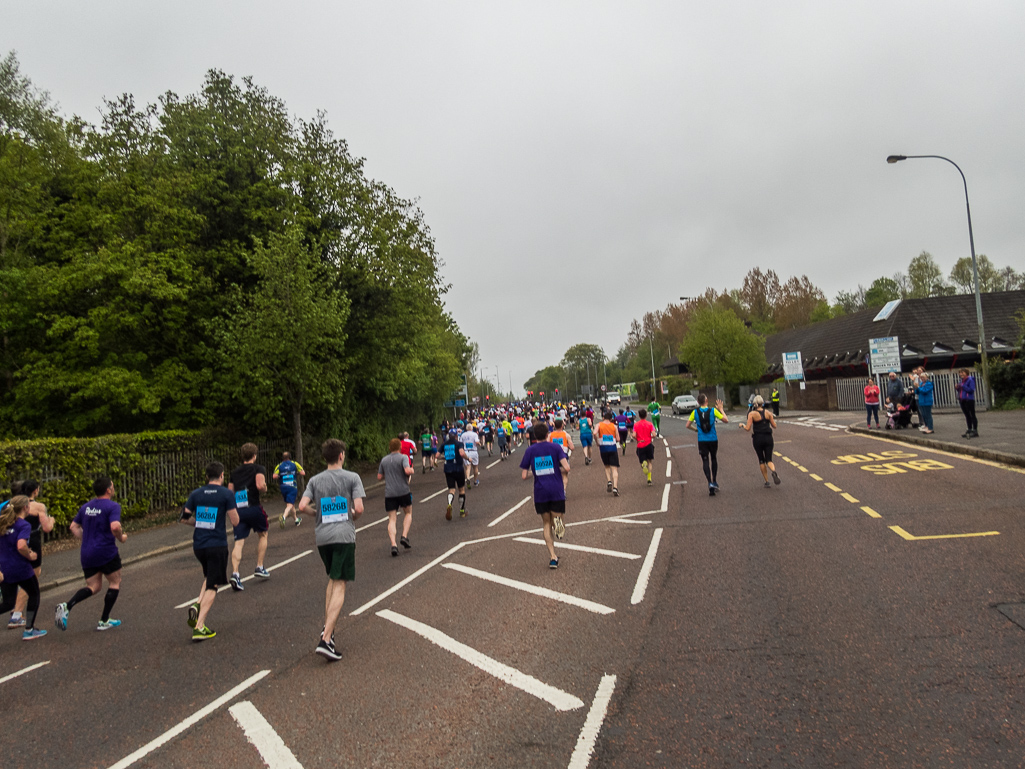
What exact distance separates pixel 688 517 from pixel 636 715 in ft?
22.8

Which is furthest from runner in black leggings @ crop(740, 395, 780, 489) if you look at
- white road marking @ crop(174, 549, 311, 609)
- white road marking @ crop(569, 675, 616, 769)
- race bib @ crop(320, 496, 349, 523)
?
white road marking @ crop(569, 675, 616, 769)

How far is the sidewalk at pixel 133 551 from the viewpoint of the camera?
10.6m

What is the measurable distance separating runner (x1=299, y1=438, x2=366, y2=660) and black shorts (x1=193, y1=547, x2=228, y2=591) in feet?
4.74

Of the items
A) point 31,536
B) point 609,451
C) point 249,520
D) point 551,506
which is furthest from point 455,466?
point 31,536

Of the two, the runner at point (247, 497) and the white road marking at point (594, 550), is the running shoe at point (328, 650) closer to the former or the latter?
the runner at point (247, 497)

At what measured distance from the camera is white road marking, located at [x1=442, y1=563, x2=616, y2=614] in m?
6.32

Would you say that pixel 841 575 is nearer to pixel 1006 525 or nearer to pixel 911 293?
pixel 1006 525

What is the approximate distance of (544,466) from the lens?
8.60 metres

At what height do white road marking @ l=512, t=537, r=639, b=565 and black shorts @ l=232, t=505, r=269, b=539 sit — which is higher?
black shorts @ l=232, t=505, r=269, b=539

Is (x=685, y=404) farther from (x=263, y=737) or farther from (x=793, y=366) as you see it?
(x=263, y=737)

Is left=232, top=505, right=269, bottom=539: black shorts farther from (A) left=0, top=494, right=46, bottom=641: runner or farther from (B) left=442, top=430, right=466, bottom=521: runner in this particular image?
(B) left=442, top=430, right=466, bottom=521: runner

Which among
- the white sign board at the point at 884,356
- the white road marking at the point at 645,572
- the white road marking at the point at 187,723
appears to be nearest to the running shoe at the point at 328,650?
the white road marking at the point at 187,723

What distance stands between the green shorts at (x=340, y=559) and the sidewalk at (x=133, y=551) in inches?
272

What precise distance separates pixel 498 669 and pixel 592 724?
1.14 meters
